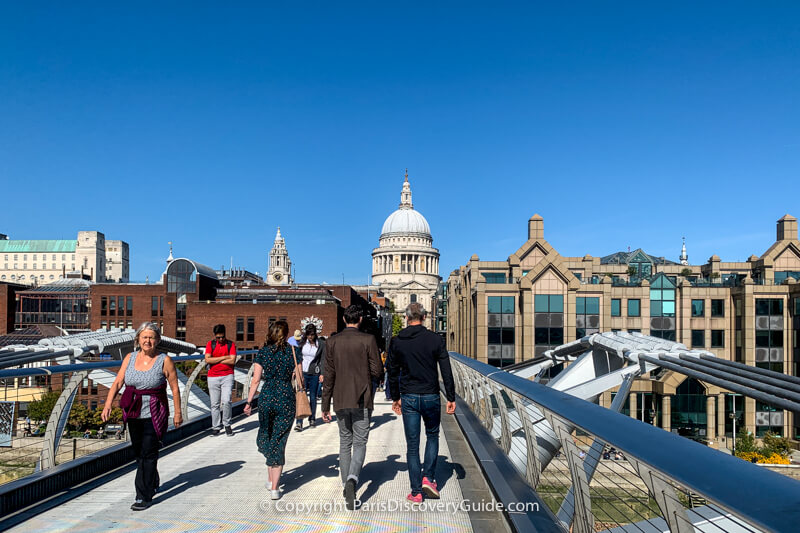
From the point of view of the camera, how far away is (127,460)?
8109 mm

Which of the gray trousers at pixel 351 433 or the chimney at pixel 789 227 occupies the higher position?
the chimney at pixel 789 227

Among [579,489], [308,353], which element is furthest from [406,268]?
[579,489]

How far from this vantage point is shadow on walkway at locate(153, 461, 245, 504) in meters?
6.74

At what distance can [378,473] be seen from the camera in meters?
7.68

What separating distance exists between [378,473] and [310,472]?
0.80 metres

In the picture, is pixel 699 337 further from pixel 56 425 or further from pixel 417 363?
pixel 56 425

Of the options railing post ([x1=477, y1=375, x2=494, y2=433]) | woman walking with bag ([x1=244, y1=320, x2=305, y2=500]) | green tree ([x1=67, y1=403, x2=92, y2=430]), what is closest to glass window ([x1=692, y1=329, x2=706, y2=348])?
green tree ([x1=67, y1=403, x2=92, y2=430])

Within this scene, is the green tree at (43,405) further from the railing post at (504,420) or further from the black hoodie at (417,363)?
the railing post at (504,420)

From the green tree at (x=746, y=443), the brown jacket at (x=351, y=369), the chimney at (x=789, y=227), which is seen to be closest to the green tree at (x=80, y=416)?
the brown jacket at (x=351, y=369)

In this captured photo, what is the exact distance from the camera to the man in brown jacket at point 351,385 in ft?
21.5

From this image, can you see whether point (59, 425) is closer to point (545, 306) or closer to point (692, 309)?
point (545, 306)

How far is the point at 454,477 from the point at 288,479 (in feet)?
5.91

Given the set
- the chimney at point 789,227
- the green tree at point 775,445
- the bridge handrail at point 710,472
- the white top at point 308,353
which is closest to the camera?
the bridge handrail at point 710,472

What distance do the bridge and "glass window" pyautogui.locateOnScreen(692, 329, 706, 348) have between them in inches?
1458
